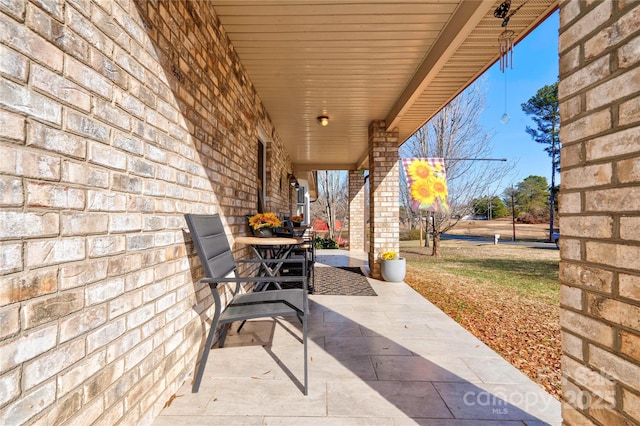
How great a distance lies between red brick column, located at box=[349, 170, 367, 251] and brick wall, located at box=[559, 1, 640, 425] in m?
8.11

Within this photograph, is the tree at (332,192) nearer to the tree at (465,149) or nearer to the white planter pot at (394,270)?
the tree at (465,149)

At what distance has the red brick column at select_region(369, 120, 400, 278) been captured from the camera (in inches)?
190

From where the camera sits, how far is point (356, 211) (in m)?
9.27

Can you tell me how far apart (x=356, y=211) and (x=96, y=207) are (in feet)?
27.7

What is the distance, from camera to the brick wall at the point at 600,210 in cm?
80

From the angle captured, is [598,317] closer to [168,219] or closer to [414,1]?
[168,219]

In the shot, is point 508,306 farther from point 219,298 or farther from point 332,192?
point 332,192

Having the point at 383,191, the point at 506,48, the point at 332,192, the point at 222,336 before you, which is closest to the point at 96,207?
the point at 222,336

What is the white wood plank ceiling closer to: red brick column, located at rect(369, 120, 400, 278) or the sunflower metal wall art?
red brick column, located at rect(369, 120, 400, 278)

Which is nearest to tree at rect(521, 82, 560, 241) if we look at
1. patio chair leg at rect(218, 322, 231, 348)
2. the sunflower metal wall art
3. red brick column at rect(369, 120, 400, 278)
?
the sunflower metal wall art

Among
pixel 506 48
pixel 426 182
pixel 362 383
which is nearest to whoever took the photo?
Answer: pixel 362 383

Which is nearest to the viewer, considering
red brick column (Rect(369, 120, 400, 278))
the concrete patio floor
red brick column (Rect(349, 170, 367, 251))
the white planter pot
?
the concrete patio floor

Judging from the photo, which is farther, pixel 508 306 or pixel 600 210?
pixel 508 306

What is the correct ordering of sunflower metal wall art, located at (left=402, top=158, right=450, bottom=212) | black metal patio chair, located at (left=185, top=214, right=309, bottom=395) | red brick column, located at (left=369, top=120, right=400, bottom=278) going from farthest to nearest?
sunflower metal wall art, located at (left=402, top=158, right=450, bottom=212) → red brick column, located at (left=369, top=120, right=400, bottom=278) → black metal patio chair, located at (left=185, top=214, right=309, bottom=395)
